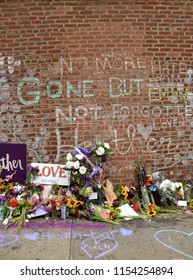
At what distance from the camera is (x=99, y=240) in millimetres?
3057

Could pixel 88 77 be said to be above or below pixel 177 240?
above

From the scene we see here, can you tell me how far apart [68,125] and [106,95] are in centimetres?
80

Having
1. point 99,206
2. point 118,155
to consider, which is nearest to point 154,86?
point 118,155

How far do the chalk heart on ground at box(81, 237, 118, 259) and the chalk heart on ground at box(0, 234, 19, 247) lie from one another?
0.86 metres

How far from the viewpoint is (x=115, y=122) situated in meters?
4.19

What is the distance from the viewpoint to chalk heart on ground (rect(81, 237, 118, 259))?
9.19 feet

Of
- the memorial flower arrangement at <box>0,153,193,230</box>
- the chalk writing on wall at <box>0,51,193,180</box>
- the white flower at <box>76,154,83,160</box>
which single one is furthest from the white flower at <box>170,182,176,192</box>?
the white flower at <box>76,154,83,160</box>

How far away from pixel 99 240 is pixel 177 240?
0.95 m

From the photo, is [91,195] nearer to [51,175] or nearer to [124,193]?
[124,193]

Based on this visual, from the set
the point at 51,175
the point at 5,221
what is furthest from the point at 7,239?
the point at 51,175

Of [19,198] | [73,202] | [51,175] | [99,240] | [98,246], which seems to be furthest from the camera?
[51,175]

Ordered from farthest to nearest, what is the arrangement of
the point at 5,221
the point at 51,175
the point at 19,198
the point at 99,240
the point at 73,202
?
1. the point at 51,175
2. the point at 19,198
3. the point at 73,202
4. the point at 5,221
5. the point at 99,240

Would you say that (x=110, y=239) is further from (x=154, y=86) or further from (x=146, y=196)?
(x=154, y=86)

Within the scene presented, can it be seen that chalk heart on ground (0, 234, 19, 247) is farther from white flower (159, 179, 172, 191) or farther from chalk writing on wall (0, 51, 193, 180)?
white flower (159, 179, 172, 191)
